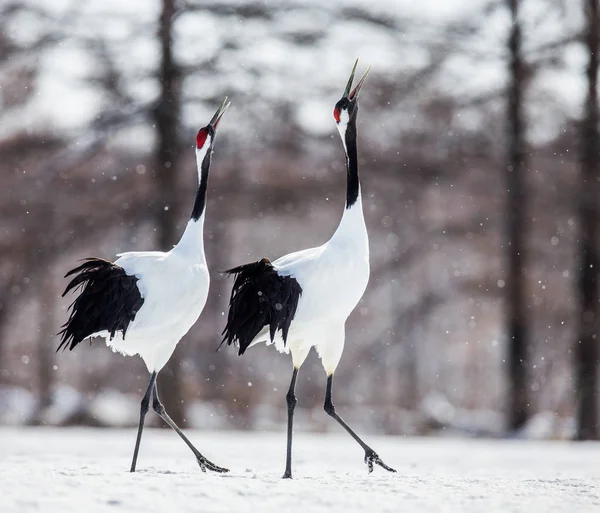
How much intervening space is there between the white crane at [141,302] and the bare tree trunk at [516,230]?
9.14 m

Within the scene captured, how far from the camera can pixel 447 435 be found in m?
16.7

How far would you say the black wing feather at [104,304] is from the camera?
7.13 metres

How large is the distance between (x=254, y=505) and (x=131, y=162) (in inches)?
448

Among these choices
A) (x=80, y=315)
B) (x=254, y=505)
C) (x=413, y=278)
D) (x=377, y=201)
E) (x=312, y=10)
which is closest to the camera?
(x=254, y=505)

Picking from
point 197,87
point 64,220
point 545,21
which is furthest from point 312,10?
point 64,220

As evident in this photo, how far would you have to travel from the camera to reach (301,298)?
7105 mm

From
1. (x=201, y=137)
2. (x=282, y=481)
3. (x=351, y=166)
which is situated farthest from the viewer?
(x=201, y=137)

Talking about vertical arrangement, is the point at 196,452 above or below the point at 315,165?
below

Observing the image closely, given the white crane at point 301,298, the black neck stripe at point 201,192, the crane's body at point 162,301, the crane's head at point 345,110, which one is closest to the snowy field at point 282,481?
the white crane at point 301,298

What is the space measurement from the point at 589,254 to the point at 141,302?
9521 millimetres

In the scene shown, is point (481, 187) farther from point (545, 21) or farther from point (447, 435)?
point (447, 435)

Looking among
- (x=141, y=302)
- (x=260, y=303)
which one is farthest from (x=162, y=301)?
(x=260, y=303)

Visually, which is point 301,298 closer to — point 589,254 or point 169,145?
point 169,145

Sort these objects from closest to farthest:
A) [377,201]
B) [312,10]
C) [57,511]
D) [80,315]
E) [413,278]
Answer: [57,511], [80,315], [312,10], [377,201], [413,278]
